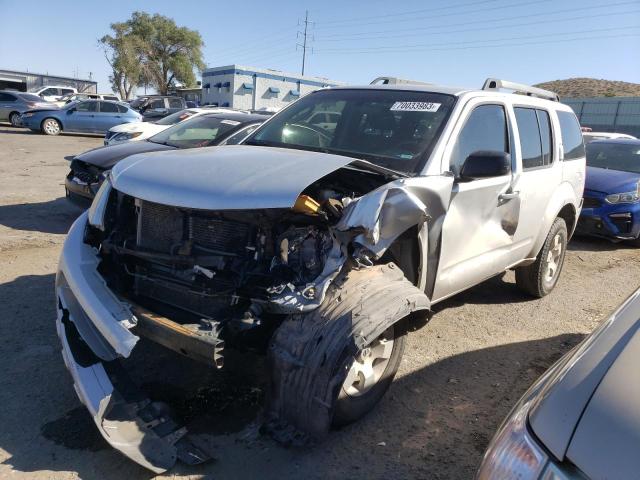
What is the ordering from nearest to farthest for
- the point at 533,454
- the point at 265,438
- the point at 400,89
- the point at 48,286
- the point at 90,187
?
1. the point at 533,454
2. the point at 265,438
3. the point at 400,89
4. the point at 48,286
5. the point at 90,187

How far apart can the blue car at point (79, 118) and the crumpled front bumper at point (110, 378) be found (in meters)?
19.1

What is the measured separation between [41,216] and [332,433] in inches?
244

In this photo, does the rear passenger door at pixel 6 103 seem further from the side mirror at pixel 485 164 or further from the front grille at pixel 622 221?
the side mirror at pixel 485 164

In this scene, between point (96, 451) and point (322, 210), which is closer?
point (96, 451)

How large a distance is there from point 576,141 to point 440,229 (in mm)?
3207

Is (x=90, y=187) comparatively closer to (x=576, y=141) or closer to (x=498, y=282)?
(x=498, y=282)

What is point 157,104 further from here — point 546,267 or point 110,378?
point 110,378

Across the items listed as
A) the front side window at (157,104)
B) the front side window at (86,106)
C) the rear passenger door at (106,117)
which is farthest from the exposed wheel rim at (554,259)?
the front side window at (157,104)

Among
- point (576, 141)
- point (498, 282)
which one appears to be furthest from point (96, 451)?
point (576, 141)

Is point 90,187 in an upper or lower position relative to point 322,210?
lower

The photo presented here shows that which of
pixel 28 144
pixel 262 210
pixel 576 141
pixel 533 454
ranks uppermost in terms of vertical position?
pixel 576 141

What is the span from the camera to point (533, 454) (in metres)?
1.49

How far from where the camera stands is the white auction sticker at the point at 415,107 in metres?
3.82

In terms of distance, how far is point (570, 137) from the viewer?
5516 mm
